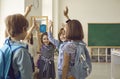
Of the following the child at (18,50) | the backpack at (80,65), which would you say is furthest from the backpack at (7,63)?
the backpack at (80,65)

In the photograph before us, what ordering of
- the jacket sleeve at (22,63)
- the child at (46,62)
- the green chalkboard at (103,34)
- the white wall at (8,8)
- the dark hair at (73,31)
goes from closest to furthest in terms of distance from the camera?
Answer: the jacket sleeve at (22,63) < the dark hair at (73,31) < the white wall at (8,8) < the child at (46,62) < the green chalkboard at (103,34)

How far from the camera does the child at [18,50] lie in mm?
1623

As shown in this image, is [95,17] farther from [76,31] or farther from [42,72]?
[76,31]

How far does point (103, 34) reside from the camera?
9.52 meters

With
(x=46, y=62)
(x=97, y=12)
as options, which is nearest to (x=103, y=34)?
(x=97, y=12)

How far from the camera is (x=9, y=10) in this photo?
3900 mm

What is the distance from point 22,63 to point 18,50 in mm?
103

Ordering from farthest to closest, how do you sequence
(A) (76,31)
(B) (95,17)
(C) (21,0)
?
(B) (95,17)
(C) (21,0)
(A) (76,31)

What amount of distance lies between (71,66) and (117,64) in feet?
13.6

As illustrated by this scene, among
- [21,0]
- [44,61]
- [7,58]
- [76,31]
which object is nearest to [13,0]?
[21,0]

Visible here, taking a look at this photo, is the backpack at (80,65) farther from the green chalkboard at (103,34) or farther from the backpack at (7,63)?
the green chalkboard at (103,34)

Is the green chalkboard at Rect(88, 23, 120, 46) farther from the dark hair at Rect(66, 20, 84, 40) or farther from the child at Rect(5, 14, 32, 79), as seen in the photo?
the child at Rect(5, 14, 32, 79)

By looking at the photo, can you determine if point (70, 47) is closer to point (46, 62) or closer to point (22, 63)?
point (22, 63)

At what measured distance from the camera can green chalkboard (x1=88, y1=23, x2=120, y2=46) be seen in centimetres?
946
